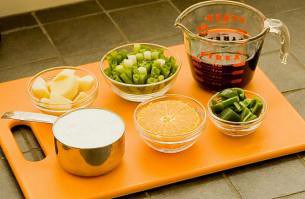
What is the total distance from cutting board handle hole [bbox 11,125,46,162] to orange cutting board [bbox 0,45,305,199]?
0.06 feet

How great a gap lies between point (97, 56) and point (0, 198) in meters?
0.50

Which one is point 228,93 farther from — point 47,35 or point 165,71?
point 47,35

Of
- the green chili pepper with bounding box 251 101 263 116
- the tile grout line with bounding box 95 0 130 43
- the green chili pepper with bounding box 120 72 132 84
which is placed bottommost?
the tile grout line with bounding box 95 0 130 43

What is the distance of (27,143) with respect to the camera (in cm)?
126

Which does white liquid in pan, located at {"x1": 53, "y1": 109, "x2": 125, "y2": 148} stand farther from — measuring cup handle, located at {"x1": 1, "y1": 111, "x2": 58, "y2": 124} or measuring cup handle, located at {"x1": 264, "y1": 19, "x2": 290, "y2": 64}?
measuring cup handle, located at {"x1": 264, "y1": 19, "x2": 290, "y2": 64}

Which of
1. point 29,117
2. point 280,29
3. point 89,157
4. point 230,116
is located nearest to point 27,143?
point 29,117

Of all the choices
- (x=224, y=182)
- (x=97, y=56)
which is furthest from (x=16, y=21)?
(x=224, y=182)

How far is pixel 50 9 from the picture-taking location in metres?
1.77

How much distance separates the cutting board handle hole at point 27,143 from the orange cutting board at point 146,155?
0.02 metres

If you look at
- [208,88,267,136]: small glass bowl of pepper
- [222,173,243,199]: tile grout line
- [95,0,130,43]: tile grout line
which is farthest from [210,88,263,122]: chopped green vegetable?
[95,0,130,43]: tile grout line

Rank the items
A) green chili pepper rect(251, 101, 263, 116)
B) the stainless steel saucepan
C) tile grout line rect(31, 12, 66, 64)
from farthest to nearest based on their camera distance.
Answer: tile grout line rect(31, 12, 66, 64) → green chili pepper rect(251, 101, 263, 116) → the stainless steel saucepan

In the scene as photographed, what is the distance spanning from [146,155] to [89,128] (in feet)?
Answer: 0.38

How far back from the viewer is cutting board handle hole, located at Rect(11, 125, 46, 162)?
122 cm

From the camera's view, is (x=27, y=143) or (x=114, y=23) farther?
(x=114, y=23)
